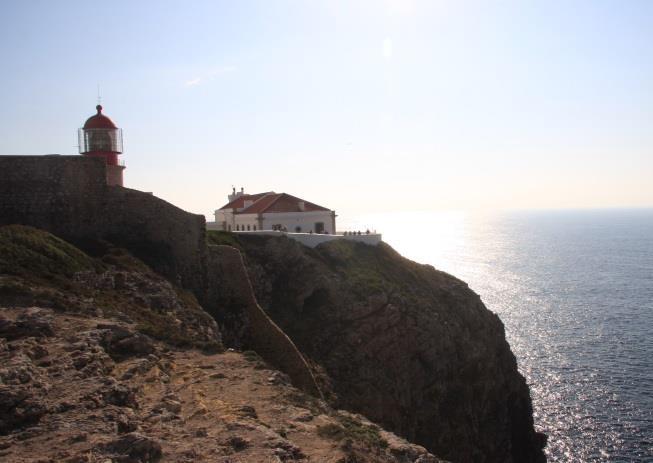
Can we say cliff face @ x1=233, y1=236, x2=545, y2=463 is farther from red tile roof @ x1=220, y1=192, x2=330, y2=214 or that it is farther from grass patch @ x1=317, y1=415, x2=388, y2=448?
grass patch @ x1=317, y1=415, x2=388, y2=448

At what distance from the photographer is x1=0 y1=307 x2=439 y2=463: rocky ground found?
8.94 m

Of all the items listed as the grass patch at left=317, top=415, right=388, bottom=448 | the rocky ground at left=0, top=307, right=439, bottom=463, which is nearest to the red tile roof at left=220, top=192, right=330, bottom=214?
the rocky ground at left=0, top=307, right=439, bottom=463

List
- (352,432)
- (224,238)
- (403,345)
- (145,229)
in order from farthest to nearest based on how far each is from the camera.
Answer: (224,238) → (403,345) → (145,229) → (352,432)

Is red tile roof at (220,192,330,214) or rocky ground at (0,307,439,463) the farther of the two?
red tile roof at (220,192,330,214)

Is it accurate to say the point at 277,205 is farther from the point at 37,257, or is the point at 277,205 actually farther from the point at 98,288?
the point at 37,257

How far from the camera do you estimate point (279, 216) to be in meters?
43.2

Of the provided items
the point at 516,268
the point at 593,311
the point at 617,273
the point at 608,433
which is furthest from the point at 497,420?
the point at 516,268

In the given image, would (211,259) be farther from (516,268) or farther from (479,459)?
(516,268)

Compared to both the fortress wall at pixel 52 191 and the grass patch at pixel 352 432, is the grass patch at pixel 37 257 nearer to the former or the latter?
the fortress wall at pixel 52 191

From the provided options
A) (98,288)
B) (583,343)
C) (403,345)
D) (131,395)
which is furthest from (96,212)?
(583,343)

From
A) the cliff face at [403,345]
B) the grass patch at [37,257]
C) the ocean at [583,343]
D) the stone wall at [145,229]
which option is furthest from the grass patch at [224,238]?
the ocean at [583,343]

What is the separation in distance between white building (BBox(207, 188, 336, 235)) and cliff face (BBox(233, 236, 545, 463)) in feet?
21.3

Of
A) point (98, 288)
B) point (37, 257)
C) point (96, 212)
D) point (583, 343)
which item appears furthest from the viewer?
point (583, 343)

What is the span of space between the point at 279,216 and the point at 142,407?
3295 cm
